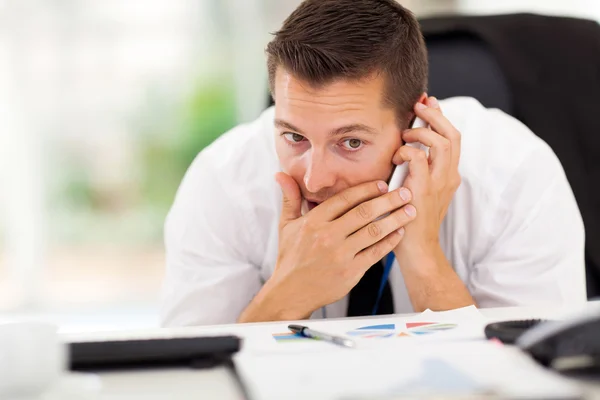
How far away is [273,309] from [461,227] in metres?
0.45

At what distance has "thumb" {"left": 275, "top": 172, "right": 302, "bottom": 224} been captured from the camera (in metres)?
1.40

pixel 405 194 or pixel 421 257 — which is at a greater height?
pixel 405 194

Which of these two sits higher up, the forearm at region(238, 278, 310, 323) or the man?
the man

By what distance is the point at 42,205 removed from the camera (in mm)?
3684

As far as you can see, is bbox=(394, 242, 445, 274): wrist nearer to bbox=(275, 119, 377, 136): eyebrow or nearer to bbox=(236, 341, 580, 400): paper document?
bbox=(275, 119, 377, 136): eyebrow

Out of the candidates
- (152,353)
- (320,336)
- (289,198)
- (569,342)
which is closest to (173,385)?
(152,353)

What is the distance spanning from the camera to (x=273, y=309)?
4.39ft

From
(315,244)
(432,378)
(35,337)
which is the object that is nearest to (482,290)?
(315,244)

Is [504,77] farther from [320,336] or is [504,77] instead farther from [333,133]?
[320,336]

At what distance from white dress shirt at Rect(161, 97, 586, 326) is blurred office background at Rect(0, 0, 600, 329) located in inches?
83.6

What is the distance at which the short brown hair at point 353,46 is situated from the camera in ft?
4.37

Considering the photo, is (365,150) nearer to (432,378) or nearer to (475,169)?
(475,169)

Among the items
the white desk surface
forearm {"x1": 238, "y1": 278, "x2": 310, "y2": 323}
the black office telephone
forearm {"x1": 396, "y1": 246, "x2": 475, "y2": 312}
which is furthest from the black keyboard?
forearm {"x1": 396, "y1": 246, "x2": 475, "y2": 312}

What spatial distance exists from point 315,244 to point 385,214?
0.16 m
